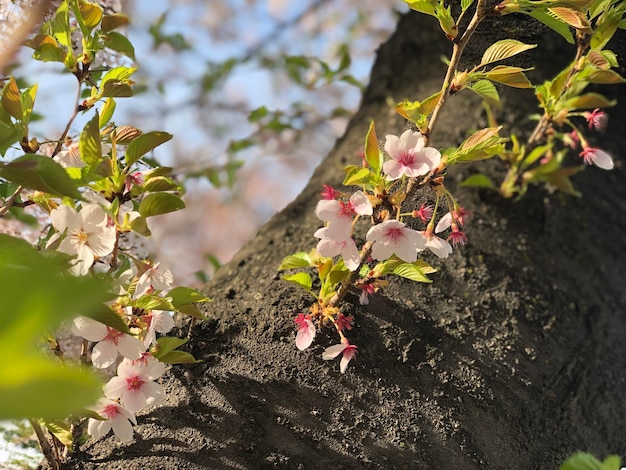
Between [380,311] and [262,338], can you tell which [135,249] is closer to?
[262,338]

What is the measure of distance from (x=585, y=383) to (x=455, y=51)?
1.55 ft

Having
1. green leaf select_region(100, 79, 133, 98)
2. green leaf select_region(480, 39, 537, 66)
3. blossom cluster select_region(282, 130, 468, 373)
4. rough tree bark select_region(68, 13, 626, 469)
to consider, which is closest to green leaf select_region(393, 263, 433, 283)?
blossom cluster select_region(282, 130, 468, 373)

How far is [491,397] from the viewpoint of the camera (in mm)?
664

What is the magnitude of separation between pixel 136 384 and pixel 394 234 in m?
0.28

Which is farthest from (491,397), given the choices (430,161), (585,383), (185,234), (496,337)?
(185,234)

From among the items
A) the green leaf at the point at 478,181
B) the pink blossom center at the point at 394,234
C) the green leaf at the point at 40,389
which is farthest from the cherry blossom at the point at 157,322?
the green leaf at the point at 478,181

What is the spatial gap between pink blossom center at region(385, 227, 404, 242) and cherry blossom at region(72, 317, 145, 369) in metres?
0.24

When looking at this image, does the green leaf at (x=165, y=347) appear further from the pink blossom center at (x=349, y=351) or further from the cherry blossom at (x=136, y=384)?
the pink blossom center at (x=349, y=351)

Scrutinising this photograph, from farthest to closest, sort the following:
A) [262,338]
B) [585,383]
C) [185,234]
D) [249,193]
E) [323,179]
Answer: [249,193], [185,234], [323,179], [585,383], [262,338]

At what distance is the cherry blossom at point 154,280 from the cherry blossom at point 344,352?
17cm

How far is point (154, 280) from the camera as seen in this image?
0.57m

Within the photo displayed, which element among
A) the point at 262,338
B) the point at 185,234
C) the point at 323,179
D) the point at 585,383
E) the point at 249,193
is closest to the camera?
the point at 262,338

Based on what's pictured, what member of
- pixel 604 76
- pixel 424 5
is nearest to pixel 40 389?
pixel 424 5

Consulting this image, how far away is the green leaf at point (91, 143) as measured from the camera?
523mm
